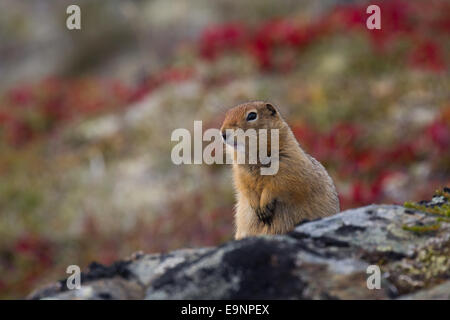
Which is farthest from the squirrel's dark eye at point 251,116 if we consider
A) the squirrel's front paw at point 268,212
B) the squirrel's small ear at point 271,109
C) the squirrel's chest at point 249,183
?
the squirrel's front paw at point 268,212

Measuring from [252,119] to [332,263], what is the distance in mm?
2493

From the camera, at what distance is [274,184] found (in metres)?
5.71

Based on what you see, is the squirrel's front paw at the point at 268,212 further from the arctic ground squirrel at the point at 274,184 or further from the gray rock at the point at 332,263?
the gray rock at the point at 332,263

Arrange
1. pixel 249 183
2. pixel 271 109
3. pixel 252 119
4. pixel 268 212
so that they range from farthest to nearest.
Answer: pixel 271 109 → pixel 252 119 → pixel 249 183 → pixel 268 212

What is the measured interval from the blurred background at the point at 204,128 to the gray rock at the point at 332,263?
6.75 metres

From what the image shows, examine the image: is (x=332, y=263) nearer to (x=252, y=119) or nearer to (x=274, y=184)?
(x=274, y=184)

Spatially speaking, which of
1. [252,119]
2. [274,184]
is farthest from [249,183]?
[252,119]

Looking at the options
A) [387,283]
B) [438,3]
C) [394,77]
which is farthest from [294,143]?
[438,3]

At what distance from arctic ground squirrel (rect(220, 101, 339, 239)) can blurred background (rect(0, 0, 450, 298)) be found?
5.38m

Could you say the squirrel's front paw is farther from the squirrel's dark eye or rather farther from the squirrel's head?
the squirrel's dark eye

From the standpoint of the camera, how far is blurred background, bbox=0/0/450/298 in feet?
39.8

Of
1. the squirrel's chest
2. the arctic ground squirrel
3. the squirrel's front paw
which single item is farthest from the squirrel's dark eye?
the squirrel's front paw

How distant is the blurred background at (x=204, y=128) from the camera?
1214 cm
